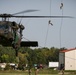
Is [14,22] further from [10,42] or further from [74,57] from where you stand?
[74,57]

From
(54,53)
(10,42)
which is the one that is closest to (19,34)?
(10,42)

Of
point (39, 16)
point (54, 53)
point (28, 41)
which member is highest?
point (39, 16)

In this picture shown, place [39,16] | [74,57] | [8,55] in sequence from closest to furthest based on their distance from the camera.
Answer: [39,16] → [74,57] → [8,55]

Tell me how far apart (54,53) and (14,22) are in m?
152

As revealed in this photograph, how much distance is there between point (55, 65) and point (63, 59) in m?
22.9

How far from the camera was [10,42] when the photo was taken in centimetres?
3061

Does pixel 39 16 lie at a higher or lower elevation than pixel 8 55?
higher

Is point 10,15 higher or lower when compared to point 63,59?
higher

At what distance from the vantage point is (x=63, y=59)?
108 meters

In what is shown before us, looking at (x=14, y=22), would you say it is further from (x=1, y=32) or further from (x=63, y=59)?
(x=63, y=59)

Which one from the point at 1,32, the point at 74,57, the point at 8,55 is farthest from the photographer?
the point at 8,55

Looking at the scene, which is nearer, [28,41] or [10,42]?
[10,42]

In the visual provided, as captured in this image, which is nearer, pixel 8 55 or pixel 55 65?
pixel 55 65

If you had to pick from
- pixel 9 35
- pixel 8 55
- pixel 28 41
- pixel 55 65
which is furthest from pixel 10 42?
pixel 8 55
